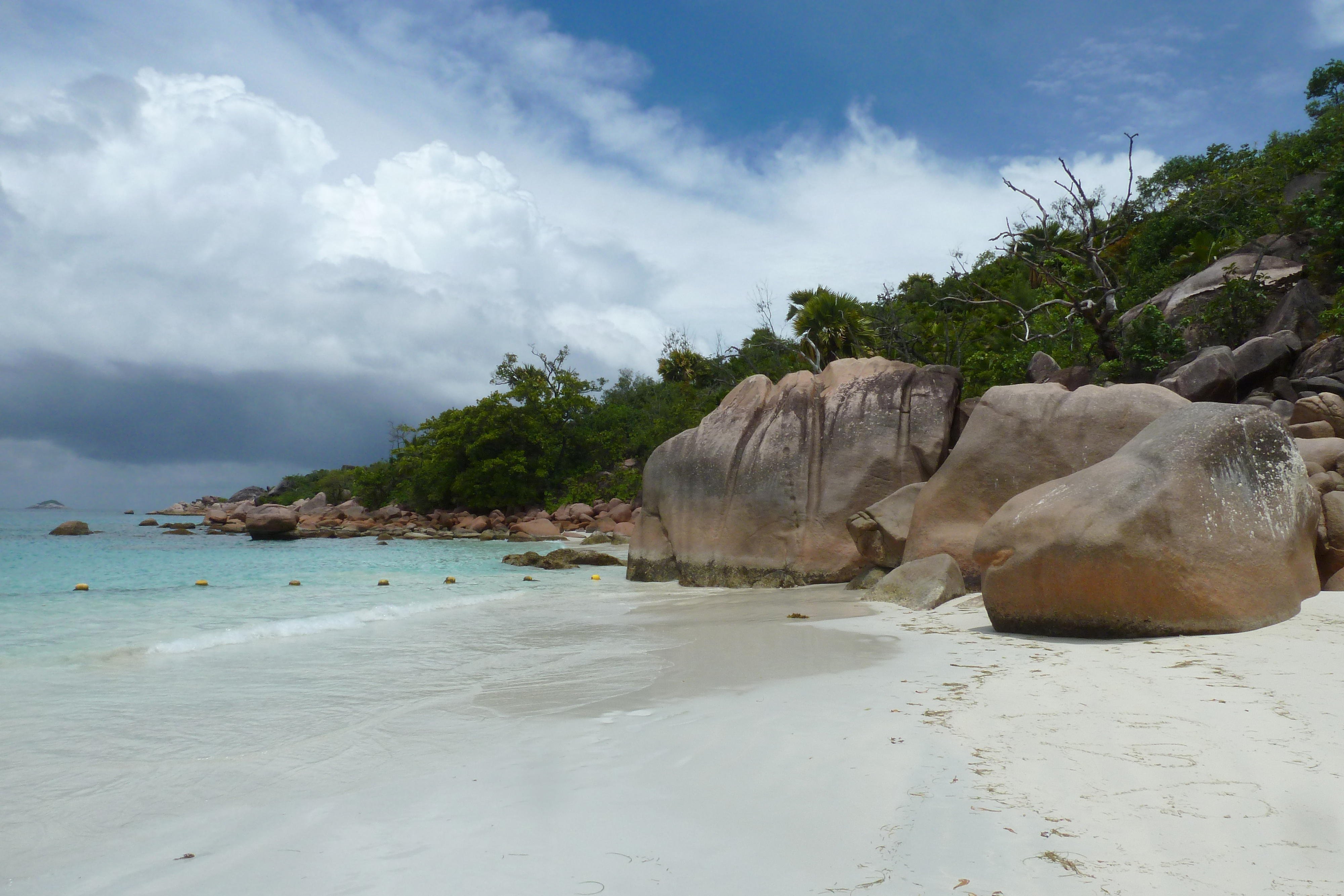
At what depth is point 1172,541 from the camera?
5113 millimetres

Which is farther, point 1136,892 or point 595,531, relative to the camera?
point 595,531

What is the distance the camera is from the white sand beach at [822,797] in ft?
7.32

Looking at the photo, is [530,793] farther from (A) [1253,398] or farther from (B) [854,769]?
(A) [1253,398]

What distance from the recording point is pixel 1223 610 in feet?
16.4

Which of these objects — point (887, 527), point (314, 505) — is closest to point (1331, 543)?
point (887, 527)

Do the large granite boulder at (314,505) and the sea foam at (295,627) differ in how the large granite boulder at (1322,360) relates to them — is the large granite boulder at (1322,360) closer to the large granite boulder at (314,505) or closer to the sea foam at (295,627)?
the sea foam at (295,627)

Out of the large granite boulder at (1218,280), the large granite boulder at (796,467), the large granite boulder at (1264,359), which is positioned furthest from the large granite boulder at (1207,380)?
the large granite boulder at (796,467)

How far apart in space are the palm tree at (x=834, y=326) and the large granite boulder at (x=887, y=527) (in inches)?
596

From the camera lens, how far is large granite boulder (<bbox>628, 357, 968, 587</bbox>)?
11.3 meters

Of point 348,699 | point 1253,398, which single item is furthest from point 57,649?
point 1253,398

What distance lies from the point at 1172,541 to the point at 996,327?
21.0m

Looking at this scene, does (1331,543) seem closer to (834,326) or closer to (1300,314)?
(1300,314)

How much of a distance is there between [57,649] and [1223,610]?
374 inches

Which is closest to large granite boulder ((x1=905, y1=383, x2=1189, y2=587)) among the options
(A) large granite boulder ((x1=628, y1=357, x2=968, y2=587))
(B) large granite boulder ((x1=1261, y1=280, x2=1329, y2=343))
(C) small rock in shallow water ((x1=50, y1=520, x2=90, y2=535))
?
(A) large granite boulder ((x1=628, y1=357, x2=968, y2=587))
